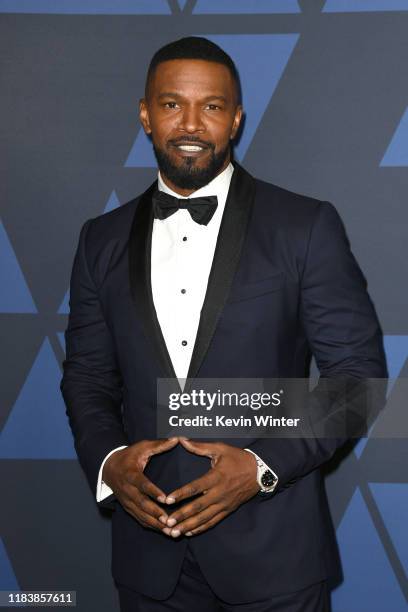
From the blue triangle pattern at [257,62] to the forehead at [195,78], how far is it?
488 millimetres

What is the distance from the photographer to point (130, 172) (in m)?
2.76

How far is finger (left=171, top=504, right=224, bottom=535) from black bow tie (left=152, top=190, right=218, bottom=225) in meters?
0.75

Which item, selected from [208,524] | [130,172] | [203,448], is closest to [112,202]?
[130,172]

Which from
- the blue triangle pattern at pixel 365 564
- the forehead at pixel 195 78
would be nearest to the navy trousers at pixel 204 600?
the blue triangle pattern at pixel 365 564

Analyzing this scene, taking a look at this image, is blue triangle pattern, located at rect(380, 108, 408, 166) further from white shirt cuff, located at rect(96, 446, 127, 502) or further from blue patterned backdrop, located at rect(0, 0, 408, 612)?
white shirt cuff, located at rect(96, 446, 127, 502)

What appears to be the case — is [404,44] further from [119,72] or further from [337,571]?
[337,571]

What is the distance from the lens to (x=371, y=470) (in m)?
2.72

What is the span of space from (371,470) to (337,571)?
669 millimetres

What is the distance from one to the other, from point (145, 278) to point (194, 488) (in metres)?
0.58

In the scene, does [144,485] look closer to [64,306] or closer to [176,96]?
[176,96]

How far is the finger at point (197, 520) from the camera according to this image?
1804 mm

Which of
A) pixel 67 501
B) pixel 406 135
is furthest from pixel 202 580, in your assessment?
pixel 406 135

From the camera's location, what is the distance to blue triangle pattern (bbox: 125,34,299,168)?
2.66 meters

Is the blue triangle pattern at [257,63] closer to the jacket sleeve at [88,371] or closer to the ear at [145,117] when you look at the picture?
the ear at [145,117]
